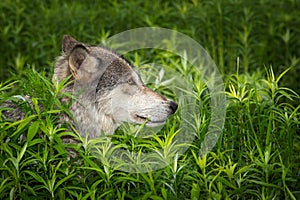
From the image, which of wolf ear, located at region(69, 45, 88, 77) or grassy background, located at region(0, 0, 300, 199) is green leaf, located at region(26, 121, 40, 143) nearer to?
grassy background, located at region(0, 0, 300, 199)

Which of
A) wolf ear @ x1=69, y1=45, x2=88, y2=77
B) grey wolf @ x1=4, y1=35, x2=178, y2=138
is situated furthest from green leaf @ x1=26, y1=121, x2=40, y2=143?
wolf ear @ x1=69, y1=45, x2=88, y2=77

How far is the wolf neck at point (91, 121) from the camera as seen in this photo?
213 inches

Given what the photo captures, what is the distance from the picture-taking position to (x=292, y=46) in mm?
9219

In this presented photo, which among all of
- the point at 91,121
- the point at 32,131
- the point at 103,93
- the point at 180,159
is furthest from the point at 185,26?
the point at 32,131

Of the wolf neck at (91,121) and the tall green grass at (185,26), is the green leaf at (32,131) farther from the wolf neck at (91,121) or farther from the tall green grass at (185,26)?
the tall green grass at (185,26)

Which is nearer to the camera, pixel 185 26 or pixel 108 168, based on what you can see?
pixel 108 168

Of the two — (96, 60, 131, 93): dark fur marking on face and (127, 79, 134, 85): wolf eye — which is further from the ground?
(96, 60, 131, 93): dark fur marking on face

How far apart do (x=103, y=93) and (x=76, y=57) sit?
375 mm

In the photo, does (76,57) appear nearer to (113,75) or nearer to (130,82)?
(113,75)

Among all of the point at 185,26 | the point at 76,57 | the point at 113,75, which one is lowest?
the point at 185,26

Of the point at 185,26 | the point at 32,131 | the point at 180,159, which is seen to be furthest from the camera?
the point at 185,26

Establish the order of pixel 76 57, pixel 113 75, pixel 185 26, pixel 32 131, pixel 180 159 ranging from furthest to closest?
1. pixel 185 26
2. pixel 113 75
3. pixel 76 57
4. pixel 180 159
5. pixel 32 131

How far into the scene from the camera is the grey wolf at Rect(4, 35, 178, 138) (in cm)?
544

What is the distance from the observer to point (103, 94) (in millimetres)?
5520
